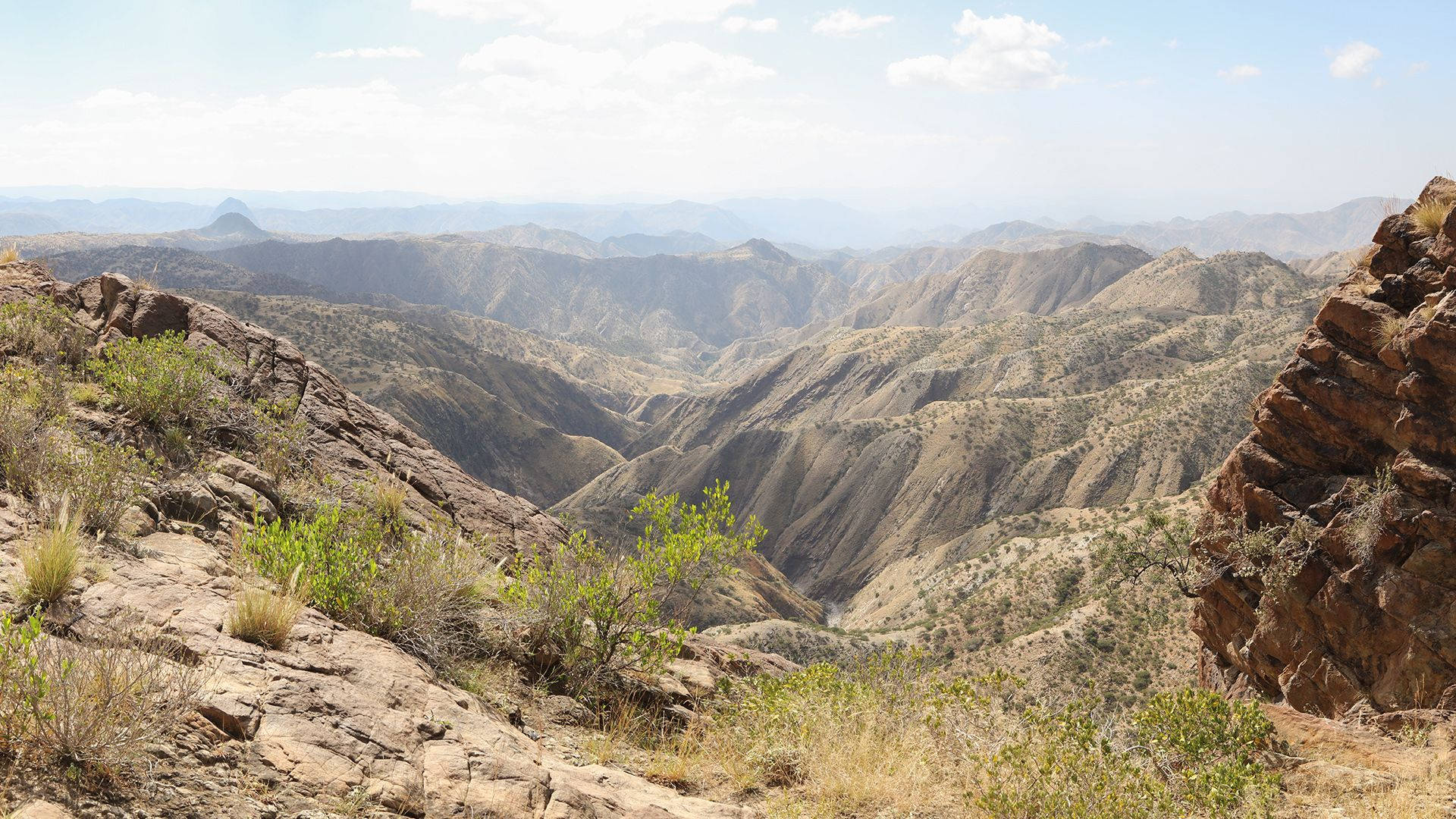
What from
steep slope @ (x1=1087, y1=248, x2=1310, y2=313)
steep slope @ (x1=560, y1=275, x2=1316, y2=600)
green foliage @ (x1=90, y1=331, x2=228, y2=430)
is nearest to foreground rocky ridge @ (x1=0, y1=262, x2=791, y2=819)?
green foliage @ (x1=90, y1=331, x2=228, y2=430)

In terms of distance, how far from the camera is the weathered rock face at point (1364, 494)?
35.3ft

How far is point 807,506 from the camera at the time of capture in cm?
8369

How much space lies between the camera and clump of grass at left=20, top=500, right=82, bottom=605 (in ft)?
16.6

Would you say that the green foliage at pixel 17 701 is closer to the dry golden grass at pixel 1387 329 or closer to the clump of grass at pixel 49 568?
the clump of grass at pixel 49 568

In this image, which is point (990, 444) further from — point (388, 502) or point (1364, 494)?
point (388, 502)

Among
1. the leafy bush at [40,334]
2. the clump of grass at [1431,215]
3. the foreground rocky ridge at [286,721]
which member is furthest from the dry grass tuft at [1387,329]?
the leafy bush at [40,334]

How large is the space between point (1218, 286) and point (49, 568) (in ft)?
475

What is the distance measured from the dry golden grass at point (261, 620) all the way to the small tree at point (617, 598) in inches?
84.6

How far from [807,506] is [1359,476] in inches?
2849

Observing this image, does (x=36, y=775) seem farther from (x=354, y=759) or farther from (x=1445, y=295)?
(x=1445, y=295)

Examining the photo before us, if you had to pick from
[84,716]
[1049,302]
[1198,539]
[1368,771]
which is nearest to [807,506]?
[1198,539]

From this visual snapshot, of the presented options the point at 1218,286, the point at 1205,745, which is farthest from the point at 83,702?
the point at 1218,286

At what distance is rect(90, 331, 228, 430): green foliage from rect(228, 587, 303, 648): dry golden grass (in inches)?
234

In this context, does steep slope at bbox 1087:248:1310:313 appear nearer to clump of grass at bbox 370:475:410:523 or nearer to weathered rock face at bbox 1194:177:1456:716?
weathered rock face at bbox 1194:177:1456:716
